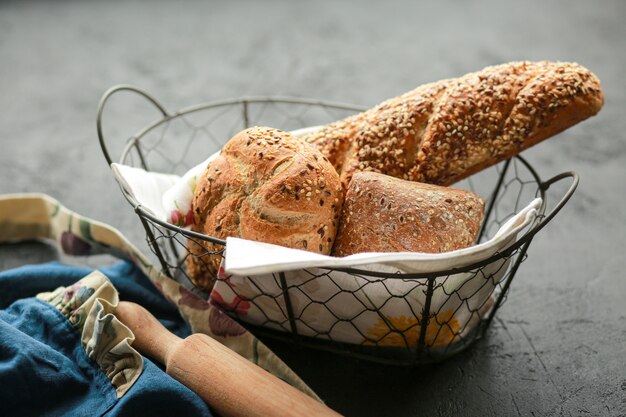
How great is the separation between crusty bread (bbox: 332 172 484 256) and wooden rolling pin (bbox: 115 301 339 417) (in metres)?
0.20

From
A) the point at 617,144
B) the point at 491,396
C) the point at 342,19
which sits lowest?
the point at 491,396

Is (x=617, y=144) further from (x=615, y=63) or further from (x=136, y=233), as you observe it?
(x=136, y=233)

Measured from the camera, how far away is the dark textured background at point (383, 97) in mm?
901

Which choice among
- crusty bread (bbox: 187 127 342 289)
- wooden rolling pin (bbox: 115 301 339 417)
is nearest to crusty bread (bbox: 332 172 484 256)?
crusty bread (bbox: 187 127 342 289)

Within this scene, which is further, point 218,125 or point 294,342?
point 218,125

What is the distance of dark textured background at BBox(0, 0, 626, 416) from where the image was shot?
901 millimetres

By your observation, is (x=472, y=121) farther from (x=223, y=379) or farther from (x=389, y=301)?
(x=223, y=379)

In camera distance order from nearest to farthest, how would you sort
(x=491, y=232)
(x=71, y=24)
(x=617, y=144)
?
(x=491, y=232) < (x=617, y=144) < (x=71, y=24)

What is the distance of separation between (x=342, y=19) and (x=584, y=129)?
32.1 inches

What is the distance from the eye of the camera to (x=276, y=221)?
2.64ft

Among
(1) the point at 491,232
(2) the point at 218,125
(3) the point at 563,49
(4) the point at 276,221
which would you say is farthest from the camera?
(3) the point at 563,49

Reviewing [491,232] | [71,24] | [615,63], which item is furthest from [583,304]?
[71,24]

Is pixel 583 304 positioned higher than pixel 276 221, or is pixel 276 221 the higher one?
A: pixel 276 221

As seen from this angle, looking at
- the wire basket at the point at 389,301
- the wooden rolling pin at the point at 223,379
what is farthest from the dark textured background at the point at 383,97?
the wooden rolling pin at the point at 223,379
